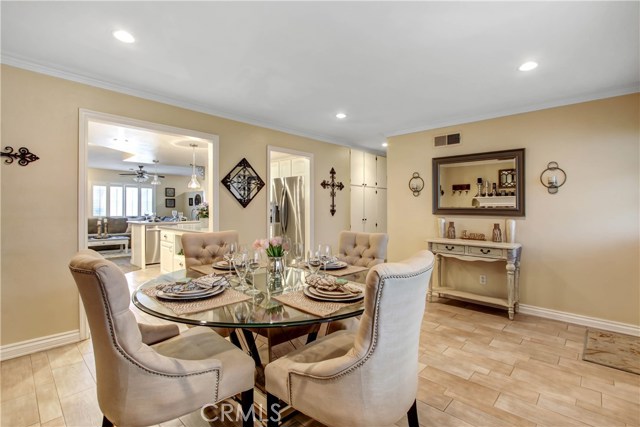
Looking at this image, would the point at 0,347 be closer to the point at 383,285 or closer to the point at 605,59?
the point at 383,285

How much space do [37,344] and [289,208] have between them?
3344 millimetres

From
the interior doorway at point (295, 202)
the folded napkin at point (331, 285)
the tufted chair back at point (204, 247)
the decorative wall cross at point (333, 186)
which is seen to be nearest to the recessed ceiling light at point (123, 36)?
the tufted chair back at point (204, 247)

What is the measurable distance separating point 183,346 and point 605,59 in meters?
3.72

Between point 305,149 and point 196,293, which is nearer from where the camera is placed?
point 196,293

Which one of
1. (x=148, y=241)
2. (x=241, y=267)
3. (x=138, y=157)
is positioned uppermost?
(x=138, y=157)

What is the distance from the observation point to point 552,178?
3.37 m

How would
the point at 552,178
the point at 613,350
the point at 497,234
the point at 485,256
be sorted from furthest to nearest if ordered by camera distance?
the point at 497,234 < the point at 485,256 < the point at 552,178 < the point at 613,350

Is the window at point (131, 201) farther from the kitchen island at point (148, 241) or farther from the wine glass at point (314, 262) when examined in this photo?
the wine glass at point (314, 262)

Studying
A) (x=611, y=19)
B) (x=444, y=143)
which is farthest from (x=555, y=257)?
(x=611, y=19)

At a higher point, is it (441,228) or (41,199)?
(41,199)

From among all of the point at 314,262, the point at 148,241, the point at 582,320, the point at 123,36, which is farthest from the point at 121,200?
the point at 582,320

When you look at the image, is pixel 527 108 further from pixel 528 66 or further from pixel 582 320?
pixel 582 320

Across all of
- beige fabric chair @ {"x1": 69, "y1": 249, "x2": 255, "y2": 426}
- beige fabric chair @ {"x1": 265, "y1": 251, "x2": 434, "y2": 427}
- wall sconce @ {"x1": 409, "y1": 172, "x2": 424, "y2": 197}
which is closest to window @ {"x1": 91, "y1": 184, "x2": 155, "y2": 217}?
wall sconce @ {"x1": 409, "y1": 172, "x2": 424, "y2": 197}

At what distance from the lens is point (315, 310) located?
1.48 meters
